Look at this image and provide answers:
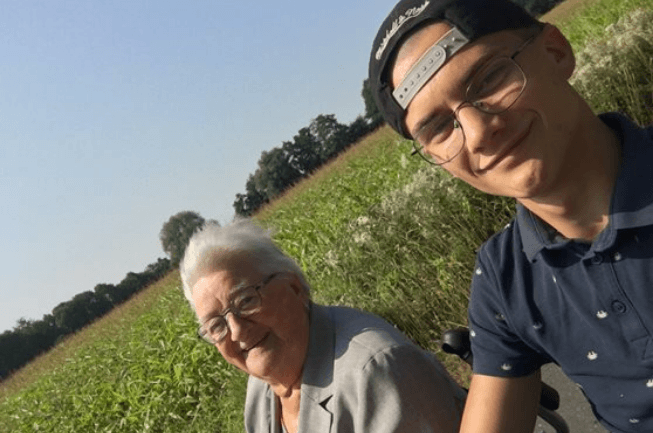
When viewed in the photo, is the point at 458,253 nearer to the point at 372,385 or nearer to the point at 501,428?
the point at 372,385

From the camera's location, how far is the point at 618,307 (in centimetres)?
150

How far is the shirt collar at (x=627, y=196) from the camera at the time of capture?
4.82 feet

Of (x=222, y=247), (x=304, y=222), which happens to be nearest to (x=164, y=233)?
(x=304, y=222)

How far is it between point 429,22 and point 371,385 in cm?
118

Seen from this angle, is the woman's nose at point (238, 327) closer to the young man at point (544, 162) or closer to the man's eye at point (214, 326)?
the man's eye at point (214, 326)

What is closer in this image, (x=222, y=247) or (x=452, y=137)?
(x=452, y=137)

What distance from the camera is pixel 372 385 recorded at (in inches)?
90.4

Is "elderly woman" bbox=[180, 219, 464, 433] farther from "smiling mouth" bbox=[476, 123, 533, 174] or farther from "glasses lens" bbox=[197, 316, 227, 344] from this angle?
"smiling mouth" bbox=[476, 123, 533, 174]

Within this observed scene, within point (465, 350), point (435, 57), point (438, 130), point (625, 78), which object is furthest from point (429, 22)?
point (625, 78)

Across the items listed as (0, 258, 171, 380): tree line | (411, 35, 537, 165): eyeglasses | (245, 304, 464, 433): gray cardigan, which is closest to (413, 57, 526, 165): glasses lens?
(411, 35, 537, 165): eyeglasses

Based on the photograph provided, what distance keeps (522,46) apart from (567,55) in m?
0.11

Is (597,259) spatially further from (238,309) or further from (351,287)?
(351,287)

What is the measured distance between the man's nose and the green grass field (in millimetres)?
3616

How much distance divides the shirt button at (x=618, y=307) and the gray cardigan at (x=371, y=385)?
35.8 inches
